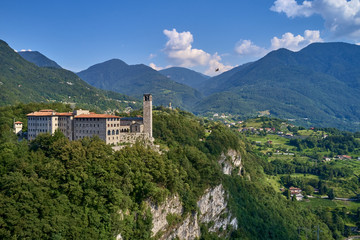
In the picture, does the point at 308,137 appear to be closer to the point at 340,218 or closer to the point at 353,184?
the point at 353,184

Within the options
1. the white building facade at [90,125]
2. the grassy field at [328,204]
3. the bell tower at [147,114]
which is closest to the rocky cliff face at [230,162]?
the bell tower at [147,114]

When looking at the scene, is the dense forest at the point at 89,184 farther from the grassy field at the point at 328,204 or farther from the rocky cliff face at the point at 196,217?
the grassy field at the point at 328,204

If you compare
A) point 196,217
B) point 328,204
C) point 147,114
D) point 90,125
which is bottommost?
point 328,204

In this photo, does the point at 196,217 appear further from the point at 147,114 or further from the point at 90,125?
the point at 90,125

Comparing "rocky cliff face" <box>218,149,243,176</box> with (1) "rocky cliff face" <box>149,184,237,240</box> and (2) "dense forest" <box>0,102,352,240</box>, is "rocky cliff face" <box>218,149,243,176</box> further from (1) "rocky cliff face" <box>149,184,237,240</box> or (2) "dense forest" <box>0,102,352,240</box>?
(1) "rocky cliff face" <box>149,184,237,240</box>

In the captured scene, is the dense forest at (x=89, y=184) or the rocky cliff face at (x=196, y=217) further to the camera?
the rocky cliff face at (x=196, y=217)

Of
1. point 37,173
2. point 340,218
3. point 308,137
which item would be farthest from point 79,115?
point 308,137

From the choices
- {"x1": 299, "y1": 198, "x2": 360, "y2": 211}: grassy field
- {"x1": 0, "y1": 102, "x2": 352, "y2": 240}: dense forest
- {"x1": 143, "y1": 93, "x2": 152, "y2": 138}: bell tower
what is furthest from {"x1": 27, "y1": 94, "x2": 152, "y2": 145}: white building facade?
{"x1": 299, "y1": 198, "x2": 360, "y2": 211}: grassy field

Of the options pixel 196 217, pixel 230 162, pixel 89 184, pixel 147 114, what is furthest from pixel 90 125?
pixel 230 162
